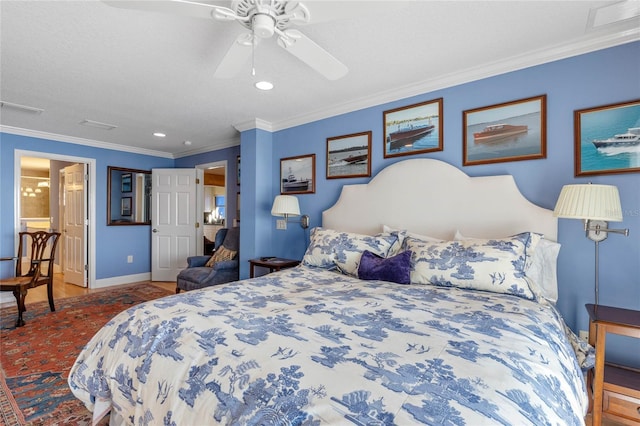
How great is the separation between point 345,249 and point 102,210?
181 inches

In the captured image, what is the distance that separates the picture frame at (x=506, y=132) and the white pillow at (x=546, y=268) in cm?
67

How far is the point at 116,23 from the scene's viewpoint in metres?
1.87

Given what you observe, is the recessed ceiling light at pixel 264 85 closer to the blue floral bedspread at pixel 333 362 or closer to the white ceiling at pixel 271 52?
the white ceiling at pixel 271 52

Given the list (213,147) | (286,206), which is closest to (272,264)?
(286,206)

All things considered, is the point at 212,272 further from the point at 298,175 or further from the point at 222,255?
the point at 298,175

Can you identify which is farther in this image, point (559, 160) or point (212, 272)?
point (212, 272)

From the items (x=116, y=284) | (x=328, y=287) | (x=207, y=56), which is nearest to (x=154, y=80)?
(x=207, y=56)

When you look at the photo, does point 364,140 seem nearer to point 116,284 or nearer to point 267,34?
point 267,34

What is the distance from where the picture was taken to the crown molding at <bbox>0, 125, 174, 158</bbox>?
4.12m

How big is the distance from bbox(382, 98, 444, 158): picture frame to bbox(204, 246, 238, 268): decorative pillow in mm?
2581

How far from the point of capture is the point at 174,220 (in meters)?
5.41

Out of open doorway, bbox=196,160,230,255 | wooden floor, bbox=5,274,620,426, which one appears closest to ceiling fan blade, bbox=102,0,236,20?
wooden floor, bbox=5,274,620,426

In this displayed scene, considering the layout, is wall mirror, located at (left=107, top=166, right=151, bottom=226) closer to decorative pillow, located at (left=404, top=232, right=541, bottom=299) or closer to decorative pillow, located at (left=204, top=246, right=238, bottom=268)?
decorative pillow, located at (left=204, top=246, right=238, bottom=268)

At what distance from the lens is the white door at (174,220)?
17.7ft
